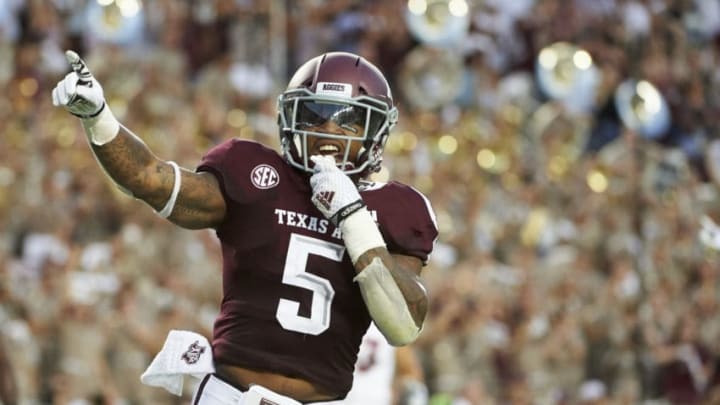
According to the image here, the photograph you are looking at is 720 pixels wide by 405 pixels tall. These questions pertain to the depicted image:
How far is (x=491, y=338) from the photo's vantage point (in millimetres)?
11227

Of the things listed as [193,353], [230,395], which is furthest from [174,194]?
[230,395]

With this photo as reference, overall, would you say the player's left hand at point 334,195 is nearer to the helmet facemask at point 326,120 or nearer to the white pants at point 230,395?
the helmet facemask at point 326,120

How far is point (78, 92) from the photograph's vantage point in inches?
163

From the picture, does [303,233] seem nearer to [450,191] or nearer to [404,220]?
[404,220]

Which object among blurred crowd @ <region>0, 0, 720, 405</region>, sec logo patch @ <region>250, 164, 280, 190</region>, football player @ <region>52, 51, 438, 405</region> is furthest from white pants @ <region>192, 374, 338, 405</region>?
blurred crowd @ <region>0, 0, 720, 405</region>

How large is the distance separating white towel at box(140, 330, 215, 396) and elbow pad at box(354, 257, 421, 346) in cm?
52

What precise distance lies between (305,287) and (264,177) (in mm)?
349

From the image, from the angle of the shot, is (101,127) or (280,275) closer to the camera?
(101,127)

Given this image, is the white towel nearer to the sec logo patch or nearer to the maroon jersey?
the maroon jersey

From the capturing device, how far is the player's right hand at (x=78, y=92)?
4.12 m

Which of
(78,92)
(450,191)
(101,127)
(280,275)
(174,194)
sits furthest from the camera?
(450,191)

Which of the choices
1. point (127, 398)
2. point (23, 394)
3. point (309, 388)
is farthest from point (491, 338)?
point (309, 388)

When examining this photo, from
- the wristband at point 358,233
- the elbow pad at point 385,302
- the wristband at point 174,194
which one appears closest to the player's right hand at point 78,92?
the wristband at point 174,194

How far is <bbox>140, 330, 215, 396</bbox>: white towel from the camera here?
458 centimetres
